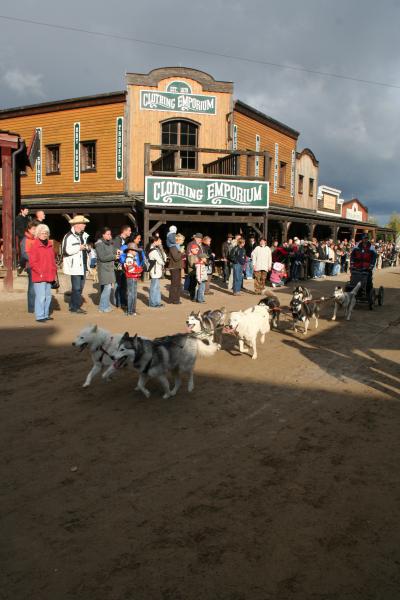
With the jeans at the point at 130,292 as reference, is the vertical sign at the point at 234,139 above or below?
above

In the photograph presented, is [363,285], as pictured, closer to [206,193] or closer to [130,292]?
[130,292]

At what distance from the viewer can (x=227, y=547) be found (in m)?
3.04

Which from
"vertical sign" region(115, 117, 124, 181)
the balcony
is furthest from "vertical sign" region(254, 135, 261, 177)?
"vertical sign" region(115, 117, 124, 181)

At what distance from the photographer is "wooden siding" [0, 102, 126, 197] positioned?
2267cm

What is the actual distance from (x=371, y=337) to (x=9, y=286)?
9914 millimetres

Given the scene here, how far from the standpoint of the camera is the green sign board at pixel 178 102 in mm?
22016

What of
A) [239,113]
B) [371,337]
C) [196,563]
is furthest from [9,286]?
[239,113]

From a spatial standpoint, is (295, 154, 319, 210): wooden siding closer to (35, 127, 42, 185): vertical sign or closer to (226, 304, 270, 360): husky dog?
(35, 127, 42, 185): vertical sign

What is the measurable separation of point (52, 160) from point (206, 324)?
20.9 m

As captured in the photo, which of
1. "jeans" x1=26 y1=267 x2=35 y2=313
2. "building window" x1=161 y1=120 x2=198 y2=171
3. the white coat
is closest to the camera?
the white coat

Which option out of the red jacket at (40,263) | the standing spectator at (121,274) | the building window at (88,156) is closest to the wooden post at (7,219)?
the standing spectator at (121,274)

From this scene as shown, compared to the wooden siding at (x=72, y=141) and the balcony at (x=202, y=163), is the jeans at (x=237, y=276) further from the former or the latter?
the wooden siding at (x=72, y=141)

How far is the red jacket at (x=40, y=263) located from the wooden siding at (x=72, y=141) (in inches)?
540

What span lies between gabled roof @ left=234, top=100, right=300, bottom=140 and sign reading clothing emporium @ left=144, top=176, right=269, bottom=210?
7.24 metres
